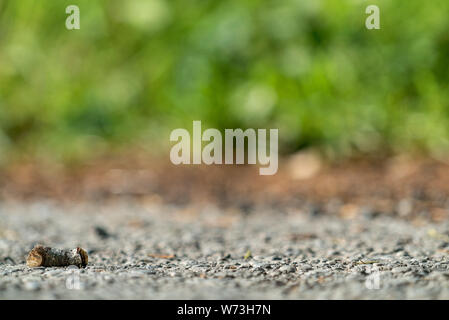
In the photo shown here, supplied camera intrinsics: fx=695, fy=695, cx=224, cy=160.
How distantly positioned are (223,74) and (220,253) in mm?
1980

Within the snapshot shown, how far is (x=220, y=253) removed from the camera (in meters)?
1.87

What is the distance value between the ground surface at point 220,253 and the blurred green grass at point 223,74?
80cm

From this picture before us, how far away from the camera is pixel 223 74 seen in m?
3.72

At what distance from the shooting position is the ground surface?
1358 mm

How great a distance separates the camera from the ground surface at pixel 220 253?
136 centimetres

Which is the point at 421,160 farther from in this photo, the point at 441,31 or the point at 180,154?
the point at 180,154

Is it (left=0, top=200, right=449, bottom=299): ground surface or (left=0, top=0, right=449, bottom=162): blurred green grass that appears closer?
(left=0, top=200, right=449, bottom=299): ground surface

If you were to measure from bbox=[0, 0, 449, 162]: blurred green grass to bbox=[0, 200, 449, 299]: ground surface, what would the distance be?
80cm

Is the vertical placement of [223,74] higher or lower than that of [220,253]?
higher

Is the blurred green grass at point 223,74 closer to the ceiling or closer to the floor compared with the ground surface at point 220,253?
closer to the ceiling

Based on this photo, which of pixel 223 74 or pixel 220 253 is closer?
pixel 220 253

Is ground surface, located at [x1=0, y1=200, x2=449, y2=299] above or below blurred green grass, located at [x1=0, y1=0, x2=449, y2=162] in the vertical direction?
below

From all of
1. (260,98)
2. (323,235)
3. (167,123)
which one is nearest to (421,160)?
(260,98)

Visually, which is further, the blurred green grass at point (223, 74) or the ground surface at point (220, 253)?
the blurred green grass at point (223, 74)
